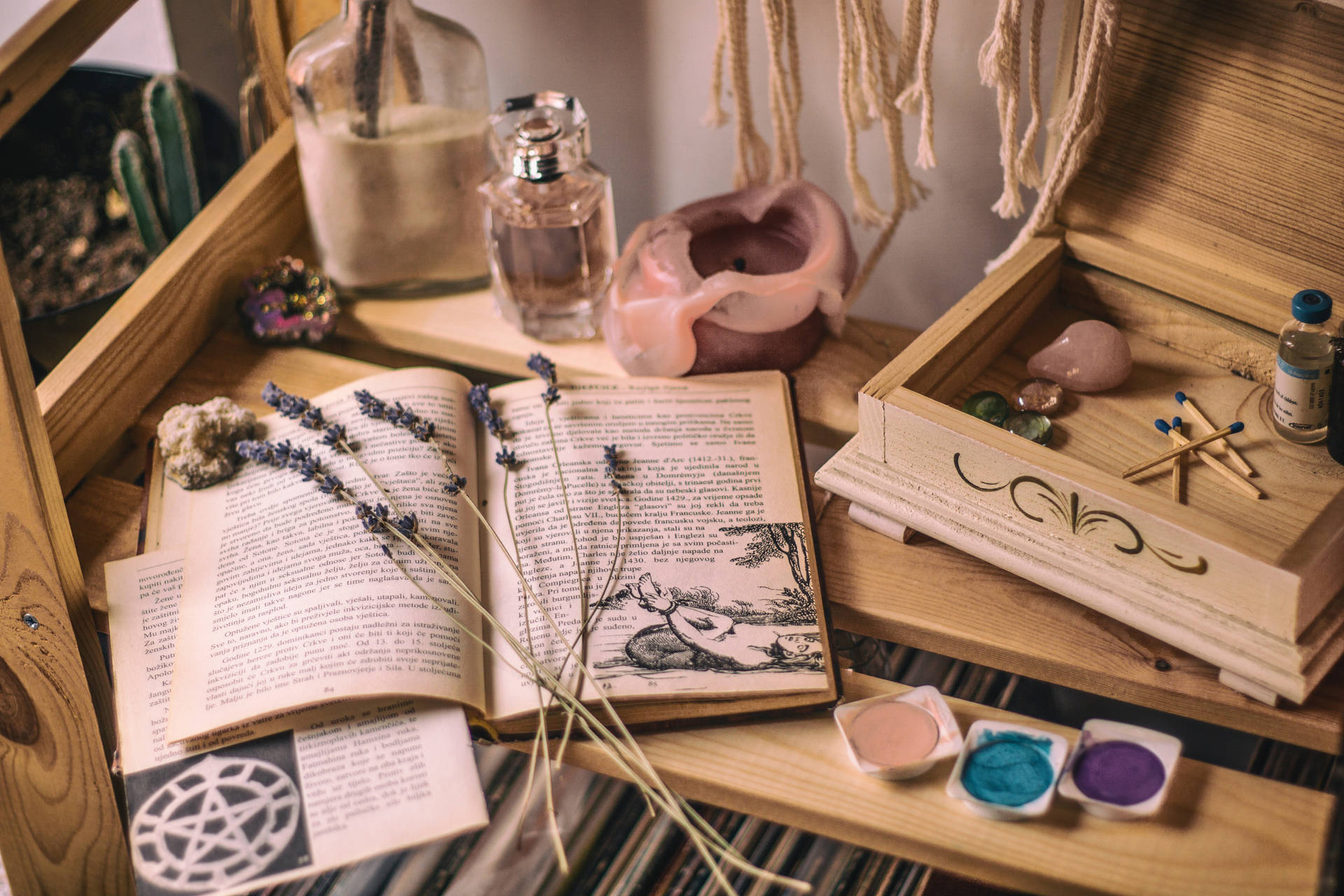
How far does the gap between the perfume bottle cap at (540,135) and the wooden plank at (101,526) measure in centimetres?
38

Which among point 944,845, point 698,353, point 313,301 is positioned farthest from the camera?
point 313,301

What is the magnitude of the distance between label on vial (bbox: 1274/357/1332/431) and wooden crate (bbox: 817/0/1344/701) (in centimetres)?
2

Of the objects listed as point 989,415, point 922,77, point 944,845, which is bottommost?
point 944,845

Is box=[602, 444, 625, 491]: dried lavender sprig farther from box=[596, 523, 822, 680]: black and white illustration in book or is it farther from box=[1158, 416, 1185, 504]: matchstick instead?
box=[1158, 416, 1185, 504]: matchstick

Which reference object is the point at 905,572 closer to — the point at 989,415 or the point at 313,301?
the point at 989,415

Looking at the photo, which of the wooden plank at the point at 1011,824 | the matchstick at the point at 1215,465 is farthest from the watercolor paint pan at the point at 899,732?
the matchstick at the point at 1215,465

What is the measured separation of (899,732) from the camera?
669 millimetres

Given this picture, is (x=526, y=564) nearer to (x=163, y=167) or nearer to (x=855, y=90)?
(x=855, y=90)

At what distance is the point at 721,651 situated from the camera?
2.27ft

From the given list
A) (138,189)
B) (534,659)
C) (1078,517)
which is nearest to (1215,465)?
(1078,517)

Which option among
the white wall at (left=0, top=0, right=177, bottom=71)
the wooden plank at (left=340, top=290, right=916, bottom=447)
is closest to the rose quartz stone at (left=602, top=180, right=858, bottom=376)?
the wooden plank at (left=340, top=290, right=916, bottom=447)

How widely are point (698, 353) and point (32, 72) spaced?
1.59 ft


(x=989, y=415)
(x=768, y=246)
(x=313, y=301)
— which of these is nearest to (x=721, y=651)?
(x=989, y=415)

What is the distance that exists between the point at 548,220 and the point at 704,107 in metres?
0.26
